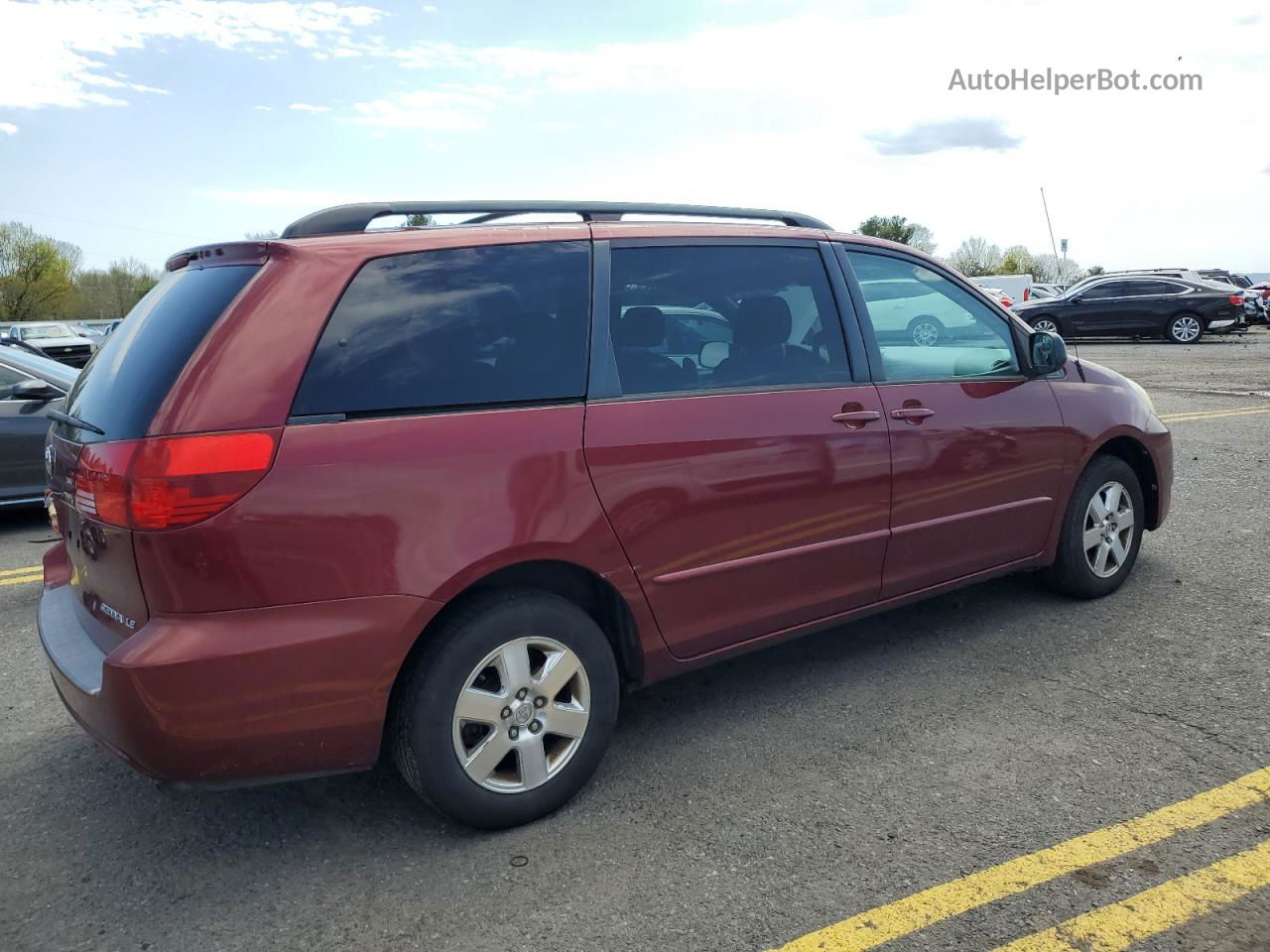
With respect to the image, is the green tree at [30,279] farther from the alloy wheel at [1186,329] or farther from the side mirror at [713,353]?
the side mirror at [713,353]

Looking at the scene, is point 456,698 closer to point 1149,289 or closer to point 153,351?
point 153,351

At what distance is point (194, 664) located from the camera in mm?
2553

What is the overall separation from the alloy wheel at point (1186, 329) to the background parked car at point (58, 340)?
77.0 ft

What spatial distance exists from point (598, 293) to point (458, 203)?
516 millimetres

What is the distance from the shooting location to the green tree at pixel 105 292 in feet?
241

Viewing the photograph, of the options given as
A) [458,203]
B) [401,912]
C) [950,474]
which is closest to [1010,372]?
[950,474]

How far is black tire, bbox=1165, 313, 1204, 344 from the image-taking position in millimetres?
24375

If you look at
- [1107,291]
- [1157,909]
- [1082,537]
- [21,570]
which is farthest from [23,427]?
[1107,291]

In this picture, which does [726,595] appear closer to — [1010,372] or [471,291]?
[471,291]

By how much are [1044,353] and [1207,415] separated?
27.4ft

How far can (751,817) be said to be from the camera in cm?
306

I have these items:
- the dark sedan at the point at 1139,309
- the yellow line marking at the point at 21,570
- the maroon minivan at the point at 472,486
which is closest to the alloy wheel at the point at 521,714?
the maroon minivan at the point at 472,486

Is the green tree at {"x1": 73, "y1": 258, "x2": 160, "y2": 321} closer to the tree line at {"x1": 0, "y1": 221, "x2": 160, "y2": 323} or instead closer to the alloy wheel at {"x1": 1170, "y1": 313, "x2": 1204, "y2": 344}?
the tree line at {"x1": 0, "y1": 221, "x2": 160, "y2": 323}

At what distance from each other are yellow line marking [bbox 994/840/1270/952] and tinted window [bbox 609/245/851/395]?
6.05ft
